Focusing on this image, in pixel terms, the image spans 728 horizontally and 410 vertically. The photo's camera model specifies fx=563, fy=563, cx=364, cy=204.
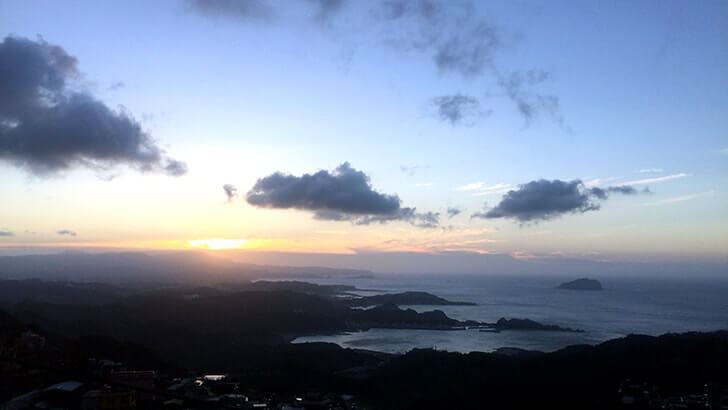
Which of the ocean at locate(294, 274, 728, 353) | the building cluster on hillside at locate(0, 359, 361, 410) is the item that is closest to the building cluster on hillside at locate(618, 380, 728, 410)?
the building cluster on hillside at locate(0, 359, 361, 410)

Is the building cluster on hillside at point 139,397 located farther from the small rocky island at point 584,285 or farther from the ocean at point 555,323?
the small rocky island at point 584,285

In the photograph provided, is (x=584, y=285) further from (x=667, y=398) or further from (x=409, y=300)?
(x=667, y=398)

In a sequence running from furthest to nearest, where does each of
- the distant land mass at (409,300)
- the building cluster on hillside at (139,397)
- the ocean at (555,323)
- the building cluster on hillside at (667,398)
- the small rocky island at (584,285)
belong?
1. the small rocky island at (584,285)
2. the distant land mass at (409,300)
3. the ocean at (555,323)
4. the building cluster on hillside at (667,398)
5. the building cluster on hillside at (139,397)

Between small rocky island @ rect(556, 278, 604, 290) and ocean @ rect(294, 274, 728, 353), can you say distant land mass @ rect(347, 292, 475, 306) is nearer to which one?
ocean @ rect(294, 274, 728, 353)

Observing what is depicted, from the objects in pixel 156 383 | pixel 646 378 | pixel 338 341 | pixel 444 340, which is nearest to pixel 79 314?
pixel 338 341

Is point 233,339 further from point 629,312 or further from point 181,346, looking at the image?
point 629,312

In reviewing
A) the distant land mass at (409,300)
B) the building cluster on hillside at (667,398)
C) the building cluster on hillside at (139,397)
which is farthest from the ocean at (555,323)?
the building cluster on hillside at (139,397)

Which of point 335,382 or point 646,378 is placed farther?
point 335,382

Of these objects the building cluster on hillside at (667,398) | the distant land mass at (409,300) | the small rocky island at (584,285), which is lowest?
the distant land mass at (409,300)

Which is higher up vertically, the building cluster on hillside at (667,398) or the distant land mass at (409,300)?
the building cluster on hillside at (667,398)

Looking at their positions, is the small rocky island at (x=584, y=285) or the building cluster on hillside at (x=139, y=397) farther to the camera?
the small rocky island at (x=584, y=285)

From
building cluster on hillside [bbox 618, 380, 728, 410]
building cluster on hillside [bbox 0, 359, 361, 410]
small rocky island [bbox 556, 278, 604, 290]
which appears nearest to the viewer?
building cluster on hillside [bbox 0, 359, 361, 410]
